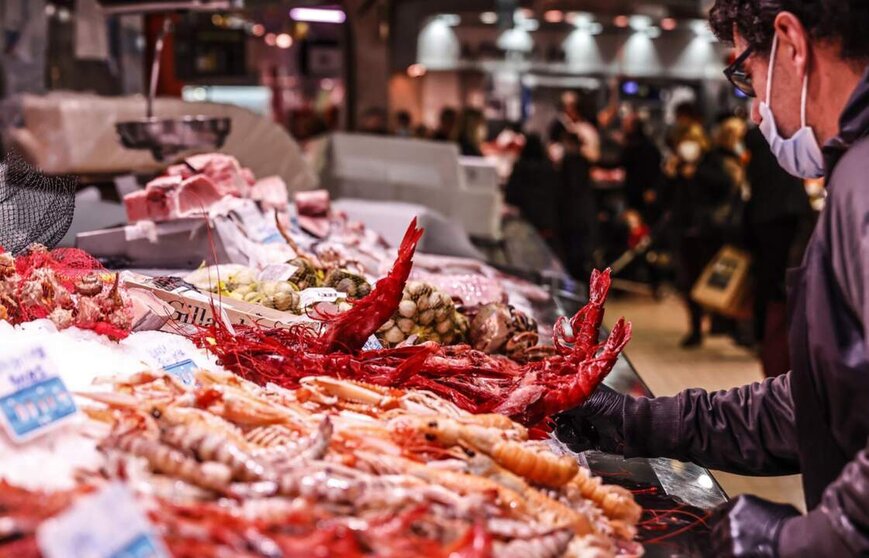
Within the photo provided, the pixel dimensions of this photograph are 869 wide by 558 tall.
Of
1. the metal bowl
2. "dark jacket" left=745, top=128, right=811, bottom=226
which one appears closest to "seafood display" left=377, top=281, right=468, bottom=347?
the metal bowl

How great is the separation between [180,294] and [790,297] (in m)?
1.29

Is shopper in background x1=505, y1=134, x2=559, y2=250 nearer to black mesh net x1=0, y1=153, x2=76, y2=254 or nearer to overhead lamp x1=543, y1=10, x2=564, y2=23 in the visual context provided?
overhead lamp x1=543, y1=10, x2=564, y2=23

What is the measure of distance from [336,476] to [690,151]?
27.7 ft

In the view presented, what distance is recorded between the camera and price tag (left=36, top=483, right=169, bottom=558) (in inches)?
44.9

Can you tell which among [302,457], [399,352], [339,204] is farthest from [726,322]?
[302,457]

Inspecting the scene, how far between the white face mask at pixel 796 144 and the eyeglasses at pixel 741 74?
0.07 meters

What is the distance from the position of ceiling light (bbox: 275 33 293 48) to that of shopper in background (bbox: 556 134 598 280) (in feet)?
10.7

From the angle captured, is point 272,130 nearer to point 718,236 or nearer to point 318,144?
point 318,144

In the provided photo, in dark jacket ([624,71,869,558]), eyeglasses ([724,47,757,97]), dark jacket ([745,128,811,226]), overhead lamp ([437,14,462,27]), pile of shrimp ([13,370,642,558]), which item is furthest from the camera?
overhead lamp ([437,14,462,27])

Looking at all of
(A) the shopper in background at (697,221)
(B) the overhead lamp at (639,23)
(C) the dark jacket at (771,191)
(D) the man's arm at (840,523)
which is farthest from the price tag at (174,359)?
(B) the overhead lamp at (639,23)

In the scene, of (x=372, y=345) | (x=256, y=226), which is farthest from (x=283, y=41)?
(x=372, y=345)

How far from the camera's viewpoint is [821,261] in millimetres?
1589

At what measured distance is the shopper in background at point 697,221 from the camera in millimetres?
8406

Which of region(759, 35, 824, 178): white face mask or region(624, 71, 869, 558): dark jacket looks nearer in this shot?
region(624, 71, 869, 558): dark jacket
